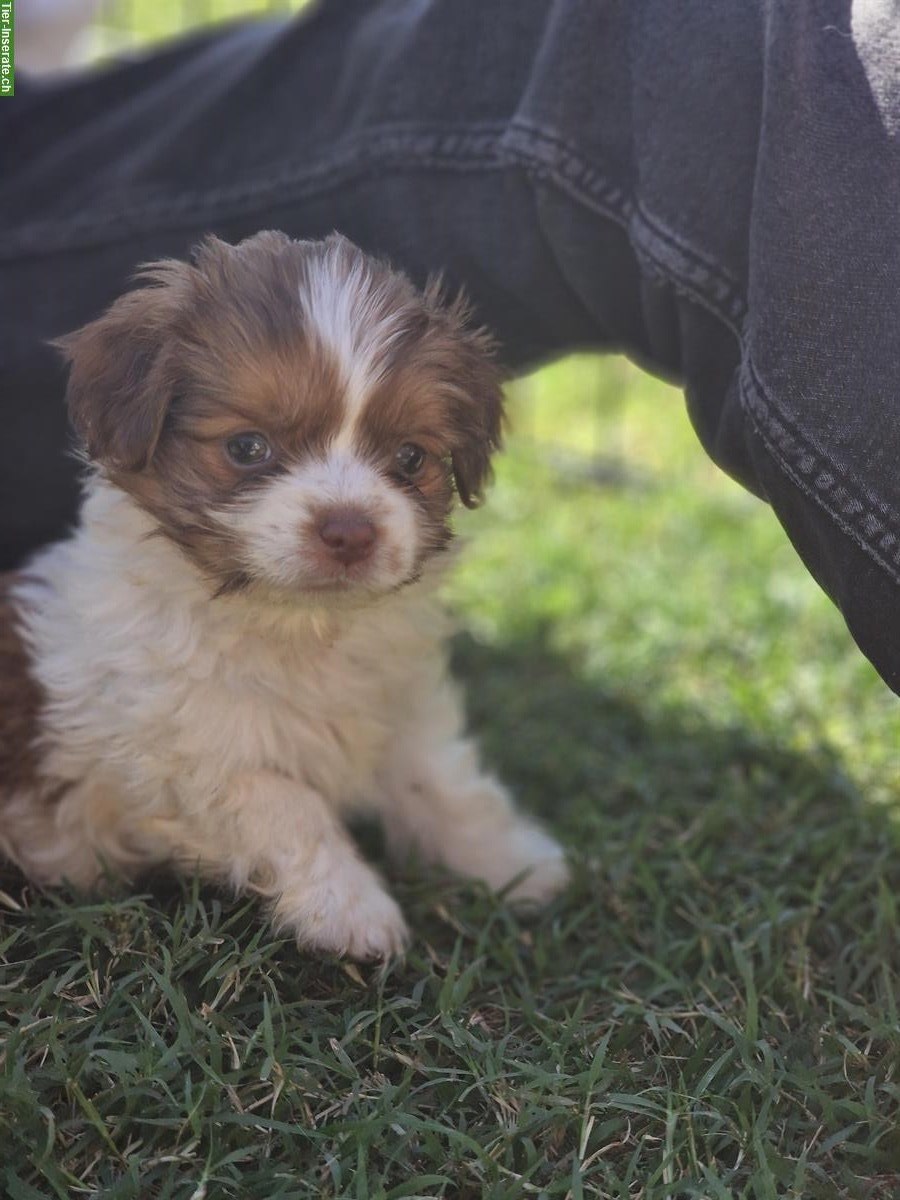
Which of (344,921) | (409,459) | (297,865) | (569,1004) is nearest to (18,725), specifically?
(297,865)

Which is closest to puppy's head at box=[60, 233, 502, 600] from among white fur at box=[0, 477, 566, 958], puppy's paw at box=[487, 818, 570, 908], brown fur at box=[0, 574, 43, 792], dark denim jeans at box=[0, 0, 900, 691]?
white fur at box=[0, 477, 566, 958]

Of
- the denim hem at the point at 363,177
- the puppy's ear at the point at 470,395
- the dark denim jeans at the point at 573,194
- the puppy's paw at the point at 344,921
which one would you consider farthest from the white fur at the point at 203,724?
the denim hem at the point at 363,177

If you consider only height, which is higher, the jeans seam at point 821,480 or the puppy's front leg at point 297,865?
the jeans seam at point 821,480

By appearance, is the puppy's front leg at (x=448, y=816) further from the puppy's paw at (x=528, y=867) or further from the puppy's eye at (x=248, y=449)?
the puppy's eye at (x=248, y=449)

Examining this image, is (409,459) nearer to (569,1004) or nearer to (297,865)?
(297,865)

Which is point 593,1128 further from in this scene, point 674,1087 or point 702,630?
point 702,630

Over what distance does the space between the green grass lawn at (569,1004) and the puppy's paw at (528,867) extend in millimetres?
82

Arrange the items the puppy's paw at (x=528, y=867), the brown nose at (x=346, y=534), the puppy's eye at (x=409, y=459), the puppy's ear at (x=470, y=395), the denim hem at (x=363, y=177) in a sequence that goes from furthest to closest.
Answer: the puppy's paw at (x=528, y=867), the denim hem at (x=363, y=177), the puppy's ear at (x=470, y=395), the puppy's eye at (x=409, y=459), the brown nose at (x=346, y=534)

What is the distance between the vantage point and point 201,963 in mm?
2918

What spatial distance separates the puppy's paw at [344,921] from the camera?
305 centimetres

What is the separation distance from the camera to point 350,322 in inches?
110

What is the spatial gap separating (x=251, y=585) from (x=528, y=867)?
1.25 meters

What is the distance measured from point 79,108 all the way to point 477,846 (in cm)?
259

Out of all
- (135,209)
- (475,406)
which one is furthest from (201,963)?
(135,209)
